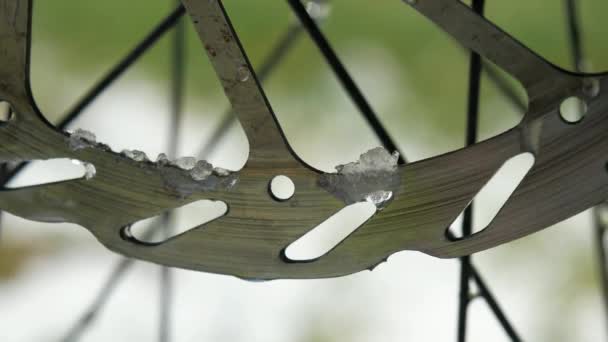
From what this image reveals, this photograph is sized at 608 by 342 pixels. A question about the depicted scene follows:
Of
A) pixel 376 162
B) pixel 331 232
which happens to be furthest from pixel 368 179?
pixel 331 232

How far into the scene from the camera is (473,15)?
21 centimetres

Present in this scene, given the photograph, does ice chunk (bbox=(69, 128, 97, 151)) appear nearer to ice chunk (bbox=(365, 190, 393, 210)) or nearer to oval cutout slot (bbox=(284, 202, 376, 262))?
ice chunk (bbox=(365, 190, 393, 210))

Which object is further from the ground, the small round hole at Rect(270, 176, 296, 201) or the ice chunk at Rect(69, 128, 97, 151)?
the ice chunk at Rect(69, 128, 97, 151)

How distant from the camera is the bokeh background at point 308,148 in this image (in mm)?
590

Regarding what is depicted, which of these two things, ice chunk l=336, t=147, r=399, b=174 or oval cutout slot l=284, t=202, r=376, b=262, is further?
oval cutout slot l=284, t=202, r=376, b=262

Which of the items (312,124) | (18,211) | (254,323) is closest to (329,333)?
(254,323)

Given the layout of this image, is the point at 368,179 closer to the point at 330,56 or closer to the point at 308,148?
the point at 330,56

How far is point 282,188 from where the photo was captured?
240 millimetres

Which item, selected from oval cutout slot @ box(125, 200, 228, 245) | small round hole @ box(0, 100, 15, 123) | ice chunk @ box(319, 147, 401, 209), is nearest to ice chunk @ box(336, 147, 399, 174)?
ice chunk @ box(319, 147, 401, 209)

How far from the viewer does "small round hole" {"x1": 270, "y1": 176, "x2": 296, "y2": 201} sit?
22 centimetres

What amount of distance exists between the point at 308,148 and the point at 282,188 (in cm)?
38

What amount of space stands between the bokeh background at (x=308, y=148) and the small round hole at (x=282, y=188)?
34cm

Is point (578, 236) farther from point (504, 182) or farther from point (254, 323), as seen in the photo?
point (254, 323)

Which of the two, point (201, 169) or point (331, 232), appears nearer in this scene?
point (201, 169)
